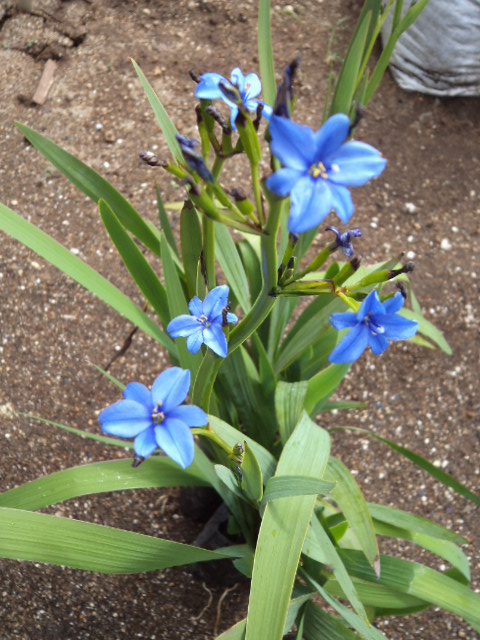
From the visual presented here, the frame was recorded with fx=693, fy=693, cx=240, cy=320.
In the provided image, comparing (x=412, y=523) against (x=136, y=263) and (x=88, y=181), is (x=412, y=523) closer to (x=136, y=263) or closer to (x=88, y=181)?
(x=136, y=263)

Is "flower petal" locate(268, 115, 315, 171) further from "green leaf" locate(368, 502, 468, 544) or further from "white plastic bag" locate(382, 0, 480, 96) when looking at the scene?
"white plastic bag" locate(382, 0, 480, 96)

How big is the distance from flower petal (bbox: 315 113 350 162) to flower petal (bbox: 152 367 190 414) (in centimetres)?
27

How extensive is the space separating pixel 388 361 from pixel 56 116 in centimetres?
124

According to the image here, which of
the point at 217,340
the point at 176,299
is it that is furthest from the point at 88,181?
the point at 217,340

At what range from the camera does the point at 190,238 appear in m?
1.03

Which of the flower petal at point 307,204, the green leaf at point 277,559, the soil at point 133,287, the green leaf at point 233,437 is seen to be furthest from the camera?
the soil at point 133,287

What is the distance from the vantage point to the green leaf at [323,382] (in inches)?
47.2

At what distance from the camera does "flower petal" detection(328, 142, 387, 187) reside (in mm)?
600

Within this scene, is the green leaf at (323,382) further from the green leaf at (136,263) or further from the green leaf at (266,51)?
the green leaf at (266,51)

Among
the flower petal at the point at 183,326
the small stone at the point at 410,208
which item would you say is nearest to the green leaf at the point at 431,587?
the flower petal at the point at 183,326

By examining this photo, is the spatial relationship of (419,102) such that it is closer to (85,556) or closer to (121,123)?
(121,123)

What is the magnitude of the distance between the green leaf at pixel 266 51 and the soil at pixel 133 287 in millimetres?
766

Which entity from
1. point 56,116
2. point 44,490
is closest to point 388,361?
point 44,490

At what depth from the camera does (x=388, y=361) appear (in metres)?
1.84
